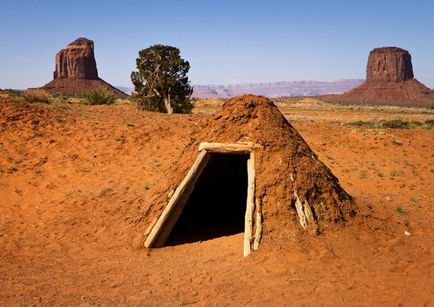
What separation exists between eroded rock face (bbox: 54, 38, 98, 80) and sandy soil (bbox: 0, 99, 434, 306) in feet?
245

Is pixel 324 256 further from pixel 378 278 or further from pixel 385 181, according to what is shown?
pixel 385 181

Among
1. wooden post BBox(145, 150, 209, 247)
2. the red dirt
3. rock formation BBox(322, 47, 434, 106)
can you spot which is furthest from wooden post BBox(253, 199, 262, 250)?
rock formation BBox(322, 47, 434, 106)

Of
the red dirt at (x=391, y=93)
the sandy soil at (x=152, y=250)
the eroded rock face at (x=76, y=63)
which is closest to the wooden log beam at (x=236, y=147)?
the sandy soil at (x=152, y=250)

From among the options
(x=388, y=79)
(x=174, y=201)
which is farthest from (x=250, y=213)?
(x=388, y=79)

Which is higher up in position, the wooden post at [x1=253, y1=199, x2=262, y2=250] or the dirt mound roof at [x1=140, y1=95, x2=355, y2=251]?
the dirt mound roof at [x1=140, y1=95, x2=355, y2=251]

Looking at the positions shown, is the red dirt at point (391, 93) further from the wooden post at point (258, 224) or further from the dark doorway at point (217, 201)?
the wooden post at point (258, 224)

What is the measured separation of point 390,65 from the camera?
10094cm

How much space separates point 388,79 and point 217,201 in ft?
337

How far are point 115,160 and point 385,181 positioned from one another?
7527mm

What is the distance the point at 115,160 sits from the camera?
11.9m

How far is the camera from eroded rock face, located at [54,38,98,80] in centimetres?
8375

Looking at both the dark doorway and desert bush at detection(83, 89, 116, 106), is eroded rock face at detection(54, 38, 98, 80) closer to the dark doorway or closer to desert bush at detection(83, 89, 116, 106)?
desert bush at detection(83, 89, 116, 106)

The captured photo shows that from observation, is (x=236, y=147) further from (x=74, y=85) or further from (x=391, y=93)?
(x=391, y=93)

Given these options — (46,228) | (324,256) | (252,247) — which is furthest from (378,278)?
(46,228)
